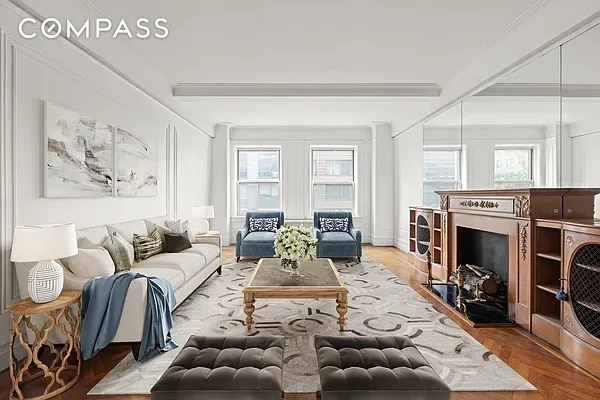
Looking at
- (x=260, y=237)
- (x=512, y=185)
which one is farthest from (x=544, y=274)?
(x=260, y=237)

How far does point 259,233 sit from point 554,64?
5.11 metres

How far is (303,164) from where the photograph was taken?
8.35 m

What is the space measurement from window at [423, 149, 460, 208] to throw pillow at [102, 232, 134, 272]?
165 inches

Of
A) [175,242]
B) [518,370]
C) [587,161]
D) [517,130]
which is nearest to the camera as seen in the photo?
[518,370]

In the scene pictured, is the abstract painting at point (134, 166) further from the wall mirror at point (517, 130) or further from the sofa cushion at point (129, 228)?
the wall mirror at point (517, 130)

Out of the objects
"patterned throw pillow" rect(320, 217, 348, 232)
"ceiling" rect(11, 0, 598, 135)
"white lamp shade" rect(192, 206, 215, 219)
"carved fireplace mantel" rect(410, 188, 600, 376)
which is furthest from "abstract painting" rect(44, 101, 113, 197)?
"carved fireplace mantel" rect(410, 188, 600, 376)

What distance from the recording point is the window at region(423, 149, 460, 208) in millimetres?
4918

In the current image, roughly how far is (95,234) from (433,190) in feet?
15.7

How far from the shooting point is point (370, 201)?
27.8 ft

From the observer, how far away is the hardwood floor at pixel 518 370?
2192 millimetres

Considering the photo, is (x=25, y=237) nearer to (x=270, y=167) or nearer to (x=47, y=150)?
(x=47, y=150)

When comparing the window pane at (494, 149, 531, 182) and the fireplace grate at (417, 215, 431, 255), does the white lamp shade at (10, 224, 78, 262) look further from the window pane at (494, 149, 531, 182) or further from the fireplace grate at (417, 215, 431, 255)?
the fireplace grate at (417, 215, 431, 255)

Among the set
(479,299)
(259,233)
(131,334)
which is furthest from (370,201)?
(131,334)

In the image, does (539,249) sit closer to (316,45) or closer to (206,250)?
(316,45)
